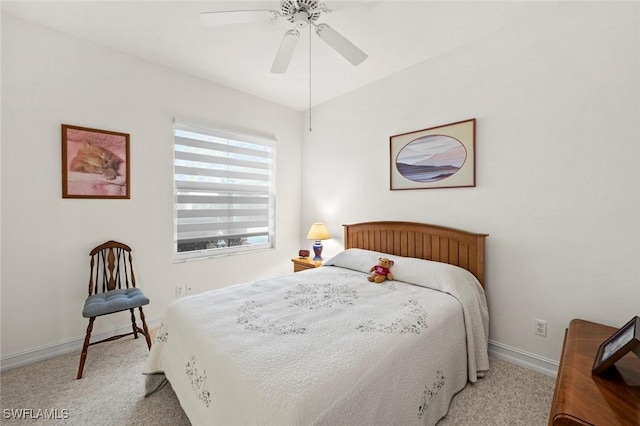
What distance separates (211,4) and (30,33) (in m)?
1.50

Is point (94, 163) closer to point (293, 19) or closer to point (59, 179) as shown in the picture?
point (59, 179)

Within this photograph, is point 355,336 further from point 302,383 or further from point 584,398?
point 584,398

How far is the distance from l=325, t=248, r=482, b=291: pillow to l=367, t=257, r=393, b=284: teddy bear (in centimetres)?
4

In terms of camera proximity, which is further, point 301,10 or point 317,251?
point 317,251

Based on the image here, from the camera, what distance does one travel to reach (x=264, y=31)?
7.20 feet

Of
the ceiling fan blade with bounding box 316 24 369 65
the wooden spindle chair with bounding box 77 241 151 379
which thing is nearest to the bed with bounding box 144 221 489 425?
the wooden spindle chair with bounding box 77 241 151 379

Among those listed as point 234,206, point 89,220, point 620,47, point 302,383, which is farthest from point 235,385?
point 620,47

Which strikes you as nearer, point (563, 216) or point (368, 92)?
point (563, 216)

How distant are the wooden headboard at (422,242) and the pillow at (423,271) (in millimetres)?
132

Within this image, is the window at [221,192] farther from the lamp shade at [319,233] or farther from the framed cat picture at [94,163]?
the lamp shade at [319,233]

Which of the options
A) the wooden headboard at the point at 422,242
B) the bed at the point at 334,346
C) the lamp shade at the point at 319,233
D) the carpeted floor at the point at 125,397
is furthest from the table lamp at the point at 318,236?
the carpeted floor at the point at 125,397

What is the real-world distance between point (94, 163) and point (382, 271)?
2.72 meters

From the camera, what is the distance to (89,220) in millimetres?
2379
